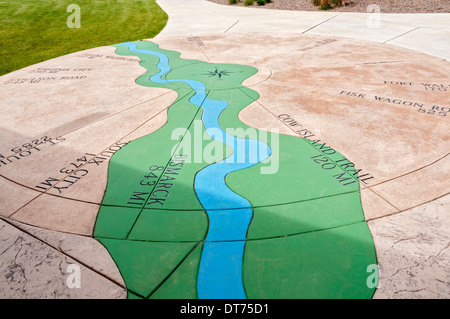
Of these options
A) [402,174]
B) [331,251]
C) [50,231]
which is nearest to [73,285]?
[50,231]

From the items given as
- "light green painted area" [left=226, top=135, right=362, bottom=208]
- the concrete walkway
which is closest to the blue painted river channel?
"light green painted area" [left=226, top=135, right=362, bottom=208]

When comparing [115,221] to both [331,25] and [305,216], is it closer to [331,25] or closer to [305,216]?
[305,216]

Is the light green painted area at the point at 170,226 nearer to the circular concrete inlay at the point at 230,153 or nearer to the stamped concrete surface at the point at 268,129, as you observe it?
the circular concrete inlay at the point at 230,153

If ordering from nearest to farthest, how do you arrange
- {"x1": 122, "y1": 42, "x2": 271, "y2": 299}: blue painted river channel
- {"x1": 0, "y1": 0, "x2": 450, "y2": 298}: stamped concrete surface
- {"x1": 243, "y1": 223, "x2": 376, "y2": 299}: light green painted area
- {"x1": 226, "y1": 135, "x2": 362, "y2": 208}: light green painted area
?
{"x1": 243, "y1": 223, "x2": 376, "y2": 299}: light green painted area < {"x1": 122, "y1": 42, "x2": 271, "y2": 299}: blue painted river channel < {"x1": 0, "y1": 0, "x2": 450, "y2": 298}: stamped concrete surface < {"x1": 226, "y1": 135, "x2": 362, "y2": 208}: light green painted area

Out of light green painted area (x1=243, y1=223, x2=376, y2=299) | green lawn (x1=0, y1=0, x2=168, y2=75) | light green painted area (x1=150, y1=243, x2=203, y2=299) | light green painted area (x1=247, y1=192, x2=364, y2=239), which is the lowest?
light green painted area (x1=150, y1=243, x2=203, y2=299)

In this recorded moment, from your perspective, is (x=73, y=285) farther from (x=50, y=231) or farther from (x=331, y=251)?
(x=331, y=251)

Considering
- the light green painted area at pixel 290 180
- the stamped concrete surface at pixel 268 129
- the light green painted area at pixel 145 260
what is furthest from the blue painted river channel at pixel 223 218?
the stamped concrete surface at pixel 268 129

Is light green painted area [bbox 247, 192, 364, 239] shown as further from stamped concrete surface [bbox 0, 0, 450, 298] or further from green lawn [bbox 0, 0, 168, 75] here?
green lawn [bbox 0, 0, 168, 75]
